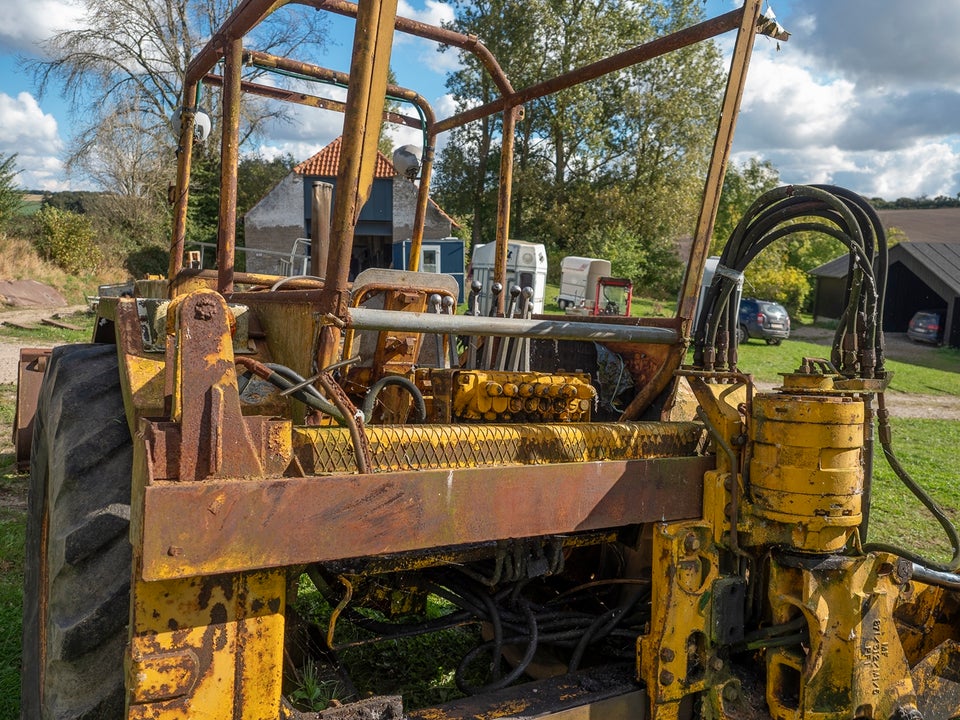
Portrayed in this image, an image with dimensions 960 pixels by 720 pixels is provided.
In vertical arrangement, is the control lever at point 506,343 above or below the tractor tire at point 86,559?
above

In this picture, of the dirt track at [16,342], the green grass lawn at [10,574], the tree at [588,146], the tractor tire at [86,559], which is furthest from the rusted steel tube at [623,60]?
the tree at [588,146]

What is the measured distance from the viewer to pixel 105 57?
25953 millimetres

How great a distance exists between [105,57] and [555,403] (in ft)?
91.5

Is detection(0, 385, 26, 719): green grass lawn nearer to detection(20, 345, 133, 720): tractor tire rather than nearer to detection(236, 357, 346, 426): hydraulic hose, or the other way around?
detection(20, 345, 133, 720): tractor tire

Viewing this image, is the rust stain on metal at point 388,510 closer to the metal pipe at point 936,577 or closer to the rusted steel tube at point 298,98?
the metal pipe at point 936,577

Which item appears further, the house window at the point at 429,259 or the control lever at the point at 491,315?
the house window at the point at 429,259

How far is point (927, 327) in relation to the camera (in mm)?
28922

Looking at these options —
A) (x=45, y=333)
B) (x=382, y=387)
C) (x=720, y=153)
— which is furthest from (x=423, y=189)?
(x=45, y=333)

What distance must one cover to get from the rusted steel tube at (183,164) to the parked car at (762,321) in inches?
894

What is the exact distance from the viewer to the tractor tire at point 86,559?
1.90 metres

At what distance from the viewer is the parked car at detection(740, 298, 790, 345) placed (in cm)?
2477

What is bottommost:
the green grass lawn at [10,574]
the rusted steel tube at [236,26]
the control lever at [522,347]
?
the green grass lawn at [10,574]

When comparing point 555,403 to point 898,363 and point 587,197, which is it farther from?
point 587,197

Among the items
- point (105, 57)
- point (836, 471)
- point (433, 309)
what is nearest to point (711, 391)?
point (836, 471)
